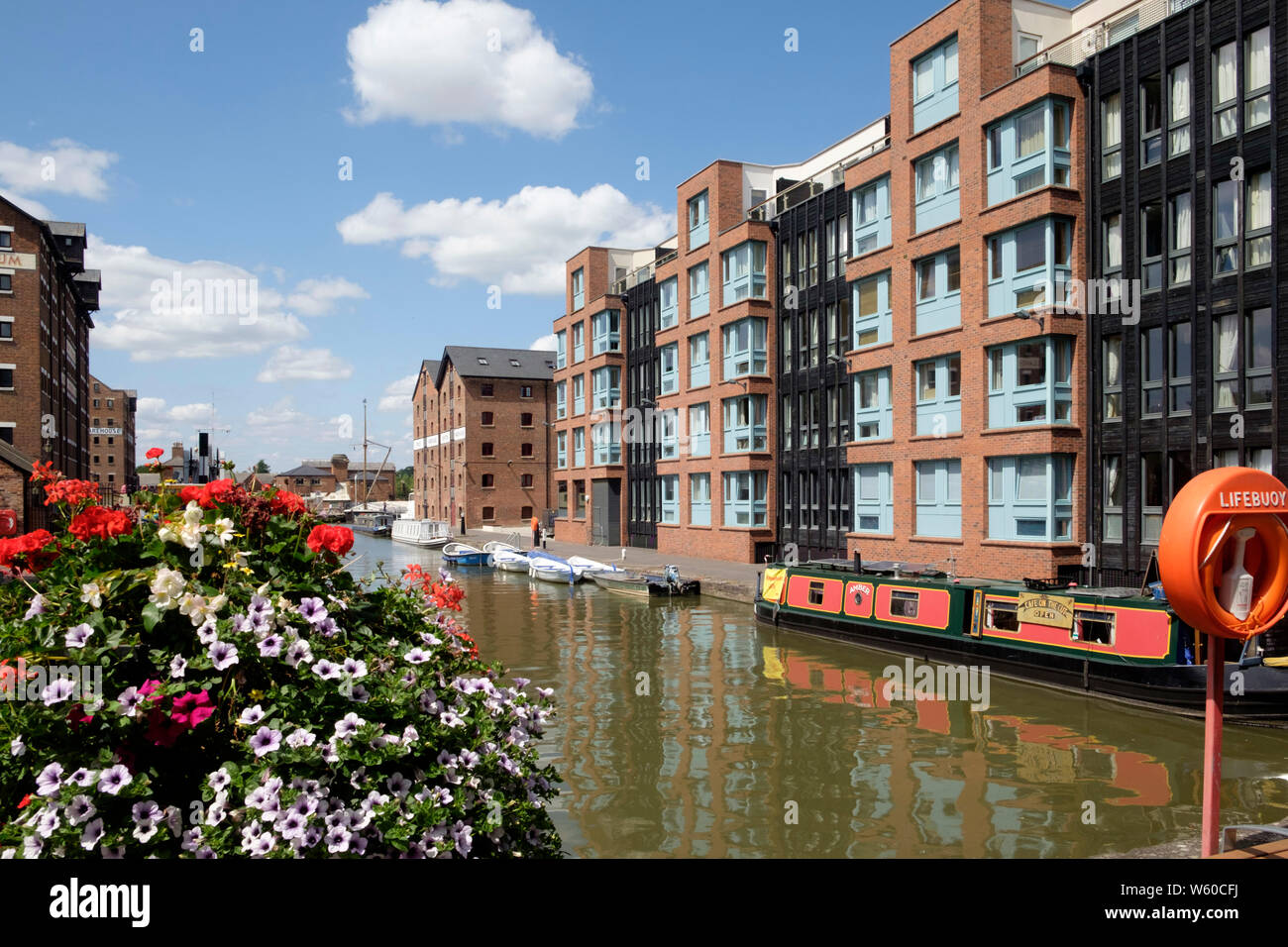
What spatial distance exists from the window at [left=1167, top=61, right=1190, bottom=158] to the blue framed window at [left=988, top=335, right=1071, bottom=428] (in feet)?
15.5

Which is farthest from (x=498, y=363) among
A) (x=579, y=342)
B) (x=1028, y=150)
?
(x=1028, y=150)

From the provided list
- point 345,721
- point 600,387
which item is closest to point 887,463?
point 600,387

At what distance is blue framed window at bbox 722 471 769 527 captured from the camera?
115 ft

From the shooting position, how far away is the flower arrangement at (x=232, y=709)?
304 cm

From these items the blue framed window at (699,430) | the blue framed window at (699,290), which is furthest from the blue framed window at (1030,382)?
the blue framed window at (699,290)

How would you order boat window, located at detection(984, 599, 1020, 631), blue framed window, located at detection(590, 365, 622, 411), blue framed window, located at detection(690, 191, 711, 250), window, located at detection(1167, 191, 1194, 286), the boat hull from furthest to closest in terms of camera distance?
blue framed window, located at detection(590, 365, 622, 411) → blue framed window, located at detection(690, 191, 711, 250) → window, located at detection(1167, 191, 1194, 286) → boat window, located at detection(984, 599, 1020, 631) → the boat hull

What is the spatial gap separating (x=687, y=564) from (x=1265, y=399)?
21.2 meters

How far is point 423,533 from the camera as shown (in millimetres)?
61062

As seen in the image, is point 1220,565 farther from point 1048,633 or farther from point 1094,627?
point 1048,633

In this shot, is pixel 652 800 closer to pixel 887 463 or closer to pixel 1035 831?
pixel 1035 831

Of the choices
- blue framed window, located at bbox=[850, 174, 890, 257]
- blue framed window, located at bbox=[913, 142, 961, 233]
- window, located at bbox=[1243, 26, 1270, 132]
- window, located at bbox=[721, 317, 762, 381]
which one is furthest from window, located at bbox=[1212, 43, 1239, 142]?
window, located at bbox=[721, 317, 762, 381]

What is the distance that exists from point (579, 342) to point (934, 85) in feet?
Answer: 94.5

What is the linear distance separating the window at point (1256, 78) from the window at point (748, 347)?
18.5m

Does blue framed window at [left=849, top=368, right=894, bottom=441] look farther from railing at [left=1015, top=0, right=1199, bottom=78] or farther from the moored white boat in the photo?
the moored white boat
